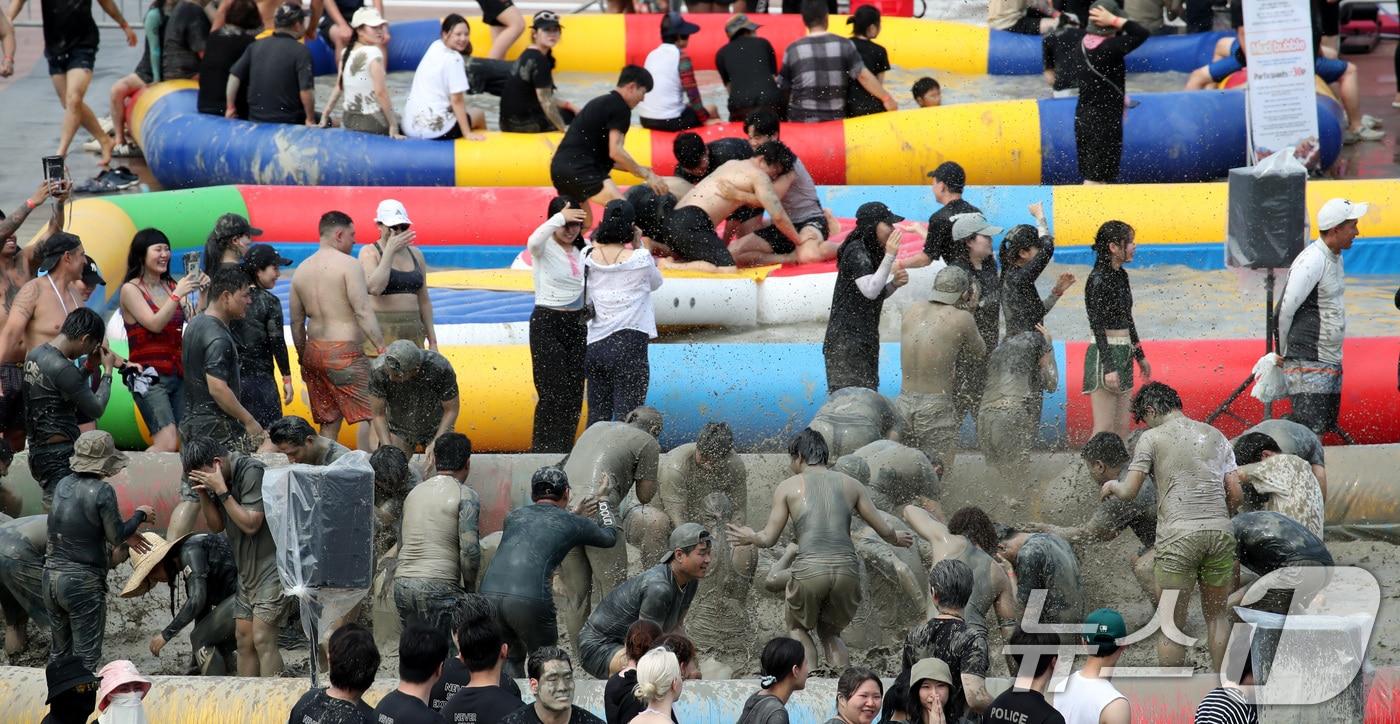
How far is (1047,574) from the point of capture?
240 inches

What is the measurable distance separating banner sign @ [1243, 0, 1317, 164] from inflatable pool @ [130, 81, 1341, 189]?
2876 mm

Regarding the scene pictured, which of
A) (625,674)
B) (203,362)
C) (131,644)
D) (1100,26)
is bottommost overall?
(131,644)

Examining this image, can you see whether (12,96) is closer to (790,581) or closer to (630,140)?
(630,140)

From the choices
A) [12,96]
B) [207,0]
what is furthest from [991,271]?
[12,96]

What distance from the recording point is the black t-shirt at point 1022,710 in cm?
463

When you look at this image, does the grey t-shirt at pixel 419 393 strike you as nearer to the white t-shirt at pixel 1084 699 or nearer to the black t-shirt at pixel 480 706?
the black t-shirt at pixel 480 706

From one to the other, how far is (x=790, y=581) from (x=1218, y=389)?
2761 millimetres

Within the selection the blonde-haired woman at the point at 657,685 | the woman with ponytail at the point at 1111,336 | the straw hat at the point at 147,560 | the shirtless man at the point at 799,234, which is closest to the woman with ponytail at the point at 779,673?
the blonde-haired woman at the point at 657,685

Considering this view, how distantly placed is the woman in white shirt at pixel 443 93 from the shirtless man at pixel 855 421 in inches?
204

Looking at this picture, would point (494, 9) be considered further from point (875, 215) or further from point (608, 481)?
point (608, 481)

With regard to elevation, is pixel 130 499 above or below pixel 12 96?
below

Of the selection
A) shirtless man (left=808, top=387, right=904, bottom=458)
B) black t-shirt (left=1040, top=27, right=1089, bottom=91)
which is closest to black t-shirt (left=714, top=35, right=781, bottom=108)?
black t-shirt (left=1040, top=27, right=1089, bottom=91)

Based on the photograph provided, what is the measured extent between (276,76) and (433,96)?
110cm

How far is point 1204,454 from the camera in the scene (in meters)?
6.34
